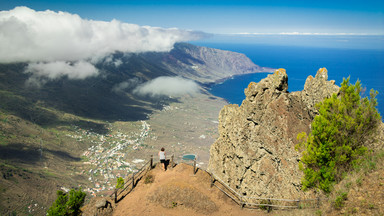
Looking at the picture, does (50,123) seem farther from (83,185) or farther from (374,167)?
(374,167)

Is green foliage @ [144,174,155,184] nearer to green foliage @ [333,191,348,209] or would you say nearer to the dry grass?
the dry grass

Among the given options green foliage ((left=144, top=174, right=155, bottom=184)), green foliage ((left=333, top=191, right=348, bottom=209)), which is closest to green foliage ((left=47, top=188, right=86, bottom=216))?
green foliage ((left=144, top=174, right=155, bottom=184))

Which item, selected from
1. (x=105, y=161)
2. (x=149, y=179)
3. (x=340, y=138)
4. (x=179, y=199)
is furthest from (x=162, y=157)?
(x=105, y=161)

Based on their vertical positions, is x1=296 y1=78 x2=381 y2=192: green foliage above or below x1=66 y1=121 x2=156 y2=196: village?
above

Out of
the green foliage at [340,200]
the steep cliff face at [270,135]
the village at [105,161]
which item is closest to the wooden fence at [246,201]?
the steep cliff face at [270,135]

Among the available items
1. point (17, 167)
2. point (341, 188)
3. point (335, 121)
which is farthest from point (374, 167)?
point (17, 167)

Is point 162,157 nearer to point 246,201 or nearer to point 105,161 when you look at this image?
point 246,201

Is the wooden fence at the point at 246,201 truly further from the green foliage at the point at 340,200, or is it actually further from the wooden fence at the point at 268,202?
the green foliage at the point at 340,200
